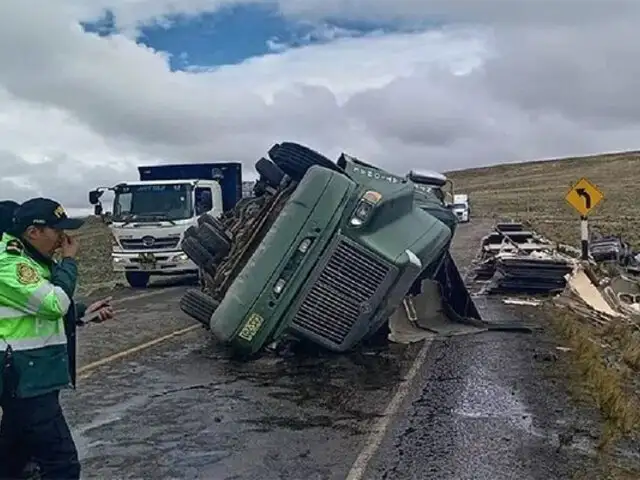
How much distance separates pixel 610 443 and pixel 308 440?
2.05 metres

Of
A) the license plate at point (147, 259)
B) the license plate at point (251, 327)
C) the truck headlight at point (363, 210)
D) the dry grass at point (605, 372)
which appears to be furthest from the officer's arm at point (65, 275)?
the license plate at point (147, 259)

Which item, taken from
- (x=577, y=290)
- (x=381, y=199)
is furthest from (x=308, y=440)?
(x=577, y=290)

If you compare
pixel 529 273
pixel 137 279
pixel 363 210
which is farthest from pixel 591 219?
pixel 363 210

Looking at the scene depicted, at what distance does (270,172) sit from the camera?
32.1 feet

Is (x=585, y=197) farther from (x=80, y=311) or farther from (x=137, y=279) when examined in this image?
(x=80, y=311)

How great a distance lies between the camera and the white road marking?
5371 mm

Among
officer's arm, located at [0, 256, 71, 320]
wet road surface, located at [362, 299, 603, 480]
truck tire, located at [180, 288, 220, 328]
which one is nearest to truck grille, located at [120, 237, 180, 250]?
truck tire, located at [180, 288, 220, 328]

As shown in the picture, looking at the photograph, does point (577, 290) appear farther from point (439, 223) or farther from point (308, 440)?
point (308, 440)

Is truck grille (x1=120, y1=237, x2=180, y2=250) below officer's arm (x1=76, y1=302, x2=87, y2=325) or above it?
below

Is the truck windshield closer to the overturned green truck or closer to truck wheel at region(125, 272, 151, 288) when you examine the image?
truck wheel at region(125, 272, 151, 288)

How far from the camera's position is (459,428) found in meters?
6.34

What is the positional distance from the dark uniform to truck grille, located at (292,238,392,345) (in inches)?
176

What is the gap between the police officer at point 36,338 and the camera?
377 cm

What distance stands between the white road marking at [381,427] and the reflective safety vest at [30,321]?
207 centimetres
